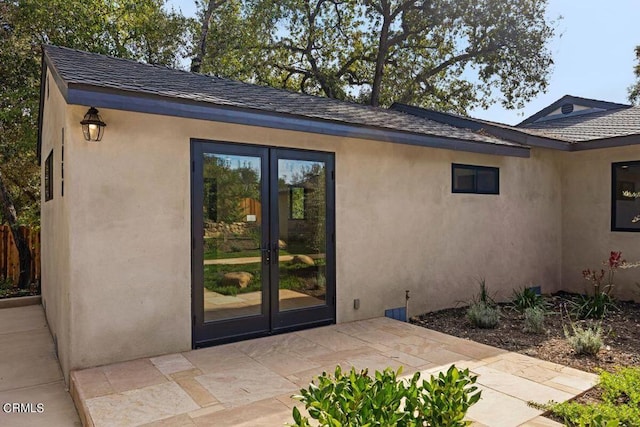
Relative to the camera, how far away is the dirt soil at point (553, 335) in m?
4.83

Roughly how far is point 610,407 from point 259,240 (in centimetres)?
390

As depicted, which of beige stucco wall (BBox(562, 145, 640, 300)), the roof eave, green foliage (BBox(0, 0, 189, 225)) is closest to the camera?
the roof eave

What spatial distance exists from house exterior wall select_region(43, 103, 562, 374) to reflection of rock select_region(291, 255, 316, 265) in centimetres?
47

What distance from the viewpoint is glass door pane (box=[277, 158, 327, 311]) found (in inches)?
220

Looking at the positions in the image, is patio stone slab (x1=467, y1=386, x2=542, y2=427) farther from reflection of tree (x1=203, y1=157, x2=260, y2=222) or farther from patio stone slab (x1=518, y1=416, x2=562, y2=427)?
reflection of tree (x1=203, y1=157, x2=260, y2=222)

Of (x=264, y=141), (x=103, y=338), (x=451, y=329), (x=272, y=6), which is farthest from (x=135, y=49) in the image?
(x=451, y=329)

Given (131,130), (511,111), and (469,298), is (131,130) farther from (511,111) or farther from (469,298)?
(511,111)

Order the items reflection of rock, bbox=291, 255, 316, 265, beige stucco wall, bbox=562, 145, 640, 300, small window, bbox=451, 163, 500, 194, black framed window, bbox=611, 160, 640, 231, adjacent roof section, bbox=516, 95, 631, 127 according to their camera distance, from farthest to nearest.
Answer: adjacent roof section, bbox=516, 95, 631, 127, black framed window, bbox=611, 160, 640, 231, beige stucco wall, bbox=562, 145, 640, 300, small window, bbox=451, 163, 500, 194, reflection of rock, bbox=291, 255, 316, 265

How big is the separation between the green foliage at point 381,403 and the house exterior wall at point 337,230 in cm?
300

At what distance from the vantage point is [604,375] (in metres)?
3.92

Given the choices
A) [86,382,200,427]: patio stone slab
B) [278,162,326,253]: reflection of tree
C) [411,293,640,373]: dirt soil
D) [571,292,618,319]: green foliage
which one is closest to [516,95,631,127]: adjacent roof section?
[411,293,640,373]: dirt soil

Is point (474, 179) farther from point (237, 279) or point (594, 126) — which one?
point (237, 279)

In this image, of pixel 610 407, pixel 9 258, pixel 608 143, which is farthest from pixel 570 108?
pixel 9 258

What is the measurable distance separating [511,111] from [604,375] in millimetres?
17373
